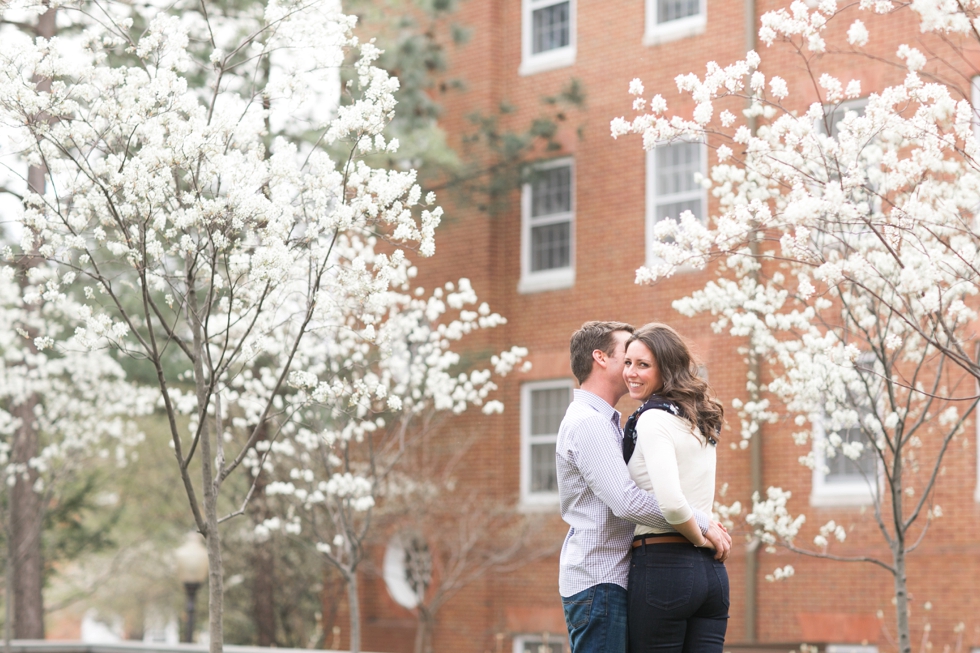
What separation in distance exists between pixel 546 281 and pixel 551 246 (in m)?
0.62

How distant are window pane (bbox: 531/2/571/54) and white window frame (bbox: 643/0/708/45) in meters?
1.58

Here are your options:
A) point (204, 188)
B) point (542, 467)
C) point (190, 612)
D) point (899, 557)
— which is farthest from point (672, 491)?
point (542, 467)

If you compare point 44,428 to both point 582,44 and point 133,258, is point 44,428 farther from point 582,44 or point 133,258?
point 133,258

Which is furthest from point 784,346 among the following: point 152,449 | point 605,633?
point 152,449

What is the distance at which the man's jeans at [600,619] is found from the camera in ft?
14.0

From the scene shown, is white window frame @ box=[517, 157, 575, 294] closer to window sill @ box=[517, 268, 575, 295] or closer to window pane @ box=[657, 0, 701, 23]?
window sill @ box=[517, 268, 575, 295]

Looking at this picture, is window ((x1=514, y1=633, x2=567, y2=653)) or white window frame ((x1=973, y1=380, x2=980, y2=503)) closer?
white window frame ((x1=973, y1=380, x2=980, y2=503))

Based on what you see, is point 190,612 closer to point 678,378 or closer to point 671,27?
point 671,27

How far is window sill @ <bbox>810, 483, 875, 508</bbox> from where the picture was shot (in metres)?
14.0

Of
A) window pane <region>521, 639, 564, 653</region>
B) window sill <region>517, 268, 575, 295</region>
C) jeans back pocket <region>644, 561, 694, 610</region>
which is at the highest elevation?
window sill <region>517, 268, 575, 295</region>

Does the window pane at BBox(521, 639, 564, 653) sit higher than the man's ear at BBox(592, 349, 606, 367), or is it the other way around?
the man's ear at BBox(592, 349, 606, 367)

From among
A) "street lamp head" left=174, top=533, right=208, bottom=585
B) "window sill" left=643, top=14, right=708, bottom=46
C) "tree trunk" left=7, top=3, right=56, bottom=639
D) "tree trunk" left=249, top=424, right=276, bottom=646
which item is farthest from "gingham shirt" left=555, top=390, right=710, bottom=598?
"tree trunk" left=249, top=424, right=276, bottom=646

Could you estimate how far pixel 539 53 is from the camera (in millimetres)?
18125

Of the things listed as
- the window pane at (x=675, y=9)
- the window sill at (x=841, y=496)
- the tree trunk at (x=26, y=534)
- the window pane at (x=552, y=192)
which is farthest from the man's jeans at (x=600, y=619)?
the window pane at (x=552, y=192)
